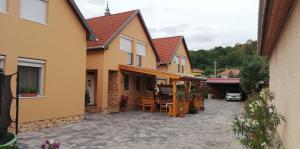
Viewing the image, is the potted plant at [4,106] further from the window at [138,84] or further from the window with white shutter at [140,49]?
the window with white shutter at [140,49]

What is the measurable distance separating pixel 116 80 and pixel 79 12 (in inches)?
257

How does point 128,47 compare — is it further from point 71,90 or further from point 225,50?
point 225,50

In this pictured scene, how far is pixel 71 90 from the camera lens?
14.4 meters

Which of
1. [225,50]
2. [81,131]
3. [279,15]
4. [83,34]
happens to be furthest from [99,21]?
[225,50]

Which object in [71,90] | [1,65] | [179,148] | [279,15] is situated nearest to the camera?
[279,15]

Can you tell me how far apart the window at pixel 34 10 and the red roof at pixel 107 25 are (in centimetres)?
586

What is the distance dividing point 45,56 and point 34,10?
6.31 ft

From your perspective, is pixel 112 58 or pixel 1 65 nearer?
pixel 1 65

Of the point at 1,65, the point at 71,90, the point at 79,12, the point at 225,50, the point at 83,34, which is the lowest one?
the point at 71,90

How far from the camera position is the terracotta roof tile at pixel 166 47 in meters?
30.5

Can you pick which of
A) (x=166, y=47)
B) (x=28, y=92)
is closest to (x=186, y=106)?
(x=28, y=92)

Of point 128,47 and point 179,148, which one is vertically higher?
point 128,47

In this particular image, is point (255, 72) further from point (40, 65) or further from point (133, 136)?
point (40, 65)

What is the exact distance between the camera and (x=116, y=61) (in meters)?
19.9
